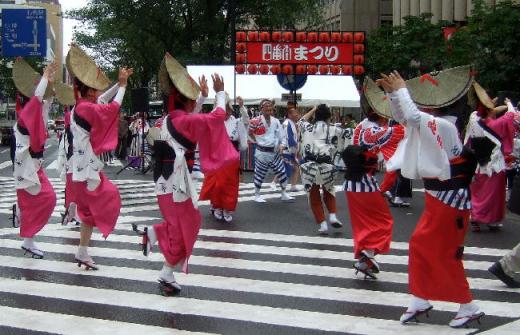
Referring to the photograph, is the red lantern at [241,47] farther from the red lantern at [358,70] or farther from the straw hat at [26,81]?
the straw hat at [26,81]

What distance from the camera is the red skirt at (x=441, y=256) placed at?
5.74 m

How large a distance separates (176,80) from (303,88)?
18131mm

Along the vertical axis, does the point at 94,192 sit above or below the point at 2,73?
below

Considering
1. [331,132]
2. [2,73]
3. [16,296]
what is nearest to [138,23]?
[2,73]

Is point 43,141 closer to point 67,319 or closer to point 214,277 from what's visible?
point 214,277

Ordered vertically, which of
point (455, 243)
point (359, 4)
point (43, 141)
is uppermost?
point (359, 4)

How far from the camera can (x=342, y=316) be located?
6.26 metres

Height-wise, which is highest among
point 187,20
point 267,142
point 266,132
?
point 187,20

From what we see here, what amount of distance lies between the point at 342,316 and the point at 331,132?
13.9ft

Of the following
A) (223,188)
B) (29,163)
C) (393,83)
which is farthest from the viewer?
(223,188)

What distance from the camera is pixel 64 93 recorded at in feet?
33.0

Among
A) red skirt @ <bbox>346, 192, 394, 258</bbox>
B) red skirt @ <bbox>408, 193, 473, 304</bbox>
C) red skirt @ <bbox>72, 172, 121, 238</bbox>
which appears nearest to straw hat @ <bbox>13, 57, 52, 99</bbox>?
red skirt @ <bbox>72, 172, 121, 238</bbox>

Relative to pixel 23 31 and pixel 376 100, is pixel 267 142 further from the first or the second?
pixel 23 31

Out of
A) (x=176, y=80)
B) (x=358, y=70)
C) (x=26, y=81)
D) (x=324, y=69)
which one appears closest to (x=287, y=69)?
(x=324, y=69)
